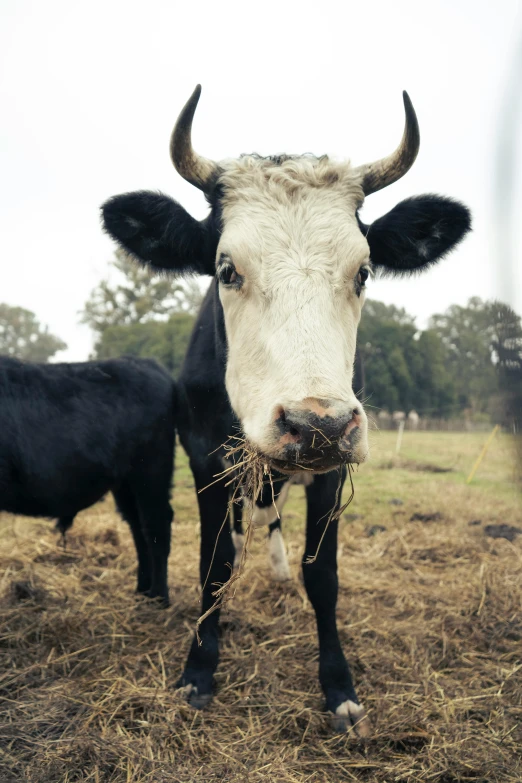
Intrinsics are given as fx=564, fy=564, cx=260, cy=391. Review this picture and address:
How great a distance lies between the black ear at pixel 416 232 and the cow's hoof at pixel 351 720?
247 centimetres

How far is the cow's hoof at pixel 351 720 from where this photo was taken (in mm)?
2721

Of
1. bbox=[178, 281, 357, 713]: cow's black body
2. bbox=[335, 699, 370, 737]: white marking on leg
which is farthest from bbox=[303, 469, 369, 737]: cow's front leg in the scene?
bbox=[335, 699, 370, 737]: white marking on leg

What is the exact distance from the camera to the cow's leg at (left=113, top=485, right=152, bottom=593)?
451 cm

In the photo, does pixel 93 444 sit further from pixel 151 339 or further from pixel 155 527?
pixel 151 339

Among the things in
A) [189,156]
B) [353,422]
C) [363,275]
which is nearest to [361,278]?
[363,275]

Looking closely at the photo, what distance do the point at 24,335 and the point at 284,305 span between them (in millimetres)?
35058

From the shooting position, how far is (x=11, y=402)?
3793mm

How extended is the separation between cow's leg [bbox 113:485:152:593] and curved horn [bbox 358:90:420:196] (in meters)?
2.96

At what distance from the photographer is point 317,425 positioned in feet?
6.40

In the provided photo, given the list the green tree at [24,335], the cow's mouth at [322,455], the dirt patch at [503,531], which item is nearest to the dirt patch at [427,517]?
the dirt patch at [503,531]

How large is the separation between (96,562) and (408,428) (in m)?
16.8

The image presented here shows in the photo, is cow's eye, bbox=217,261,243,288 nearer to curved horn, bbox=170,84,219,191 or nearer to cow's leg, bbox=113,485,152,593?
curved horn, bbox=170,84,219,191

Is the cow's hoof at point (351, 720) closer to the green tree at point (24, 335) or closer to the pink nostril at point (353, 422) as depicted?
the pink nostril at point (353, 422)

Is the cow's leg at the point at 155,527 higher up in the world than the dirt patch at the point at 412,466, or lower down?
higher up
